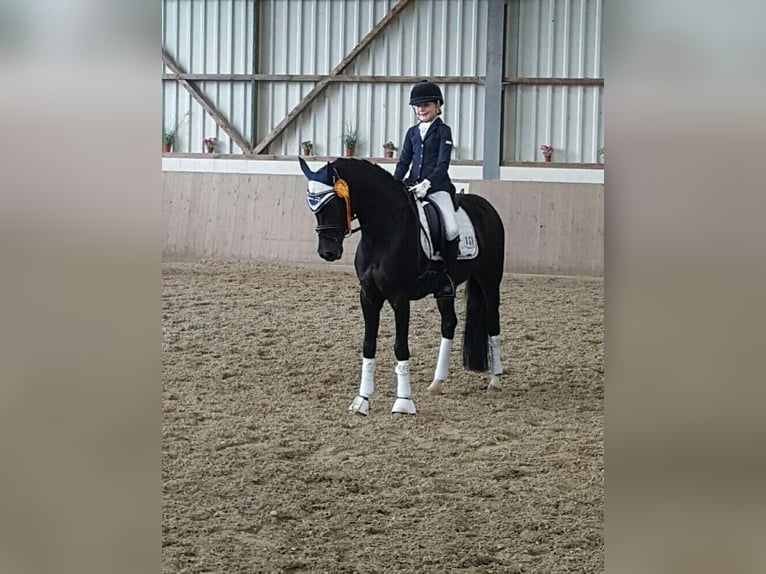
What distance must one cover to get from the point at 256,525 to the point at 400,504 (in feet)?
1.80

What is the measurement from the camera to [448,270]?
451 cm

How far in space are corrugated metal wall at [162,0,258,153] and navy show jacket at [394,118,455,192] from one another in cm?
417

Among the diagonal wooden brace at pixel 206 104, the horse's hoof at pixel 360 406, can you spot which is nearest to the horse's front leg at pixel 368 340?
the horse's hoof at pixel 360 406

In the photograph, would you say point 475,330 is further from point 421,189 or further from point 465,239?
point 421,189

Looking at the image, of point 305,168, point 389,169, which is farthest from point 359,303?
point 305,168

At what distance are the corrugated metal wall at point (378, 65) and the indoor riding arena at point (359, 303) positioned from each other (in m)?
0.02

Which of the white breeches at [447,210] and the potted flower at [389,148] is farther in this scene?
the potted flower at [389,148]

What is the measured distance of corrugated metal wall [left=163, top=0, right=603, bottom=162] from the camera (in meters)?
7.76

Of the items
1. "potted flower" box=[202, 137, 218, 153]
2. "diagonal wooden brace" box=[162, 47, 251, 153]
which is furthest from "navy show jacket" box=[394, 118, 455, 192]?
"potted flower" box=[202, 137, 218, 153]

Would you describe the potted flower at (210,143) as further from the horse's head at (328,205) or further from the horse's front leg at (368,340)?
the horse's head at (328,205)

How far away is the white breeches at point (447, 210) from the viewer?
14.4 ft

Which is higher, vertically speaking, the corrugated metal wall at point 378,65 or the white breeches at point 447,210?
the corrugated metal wall at point 378,65
